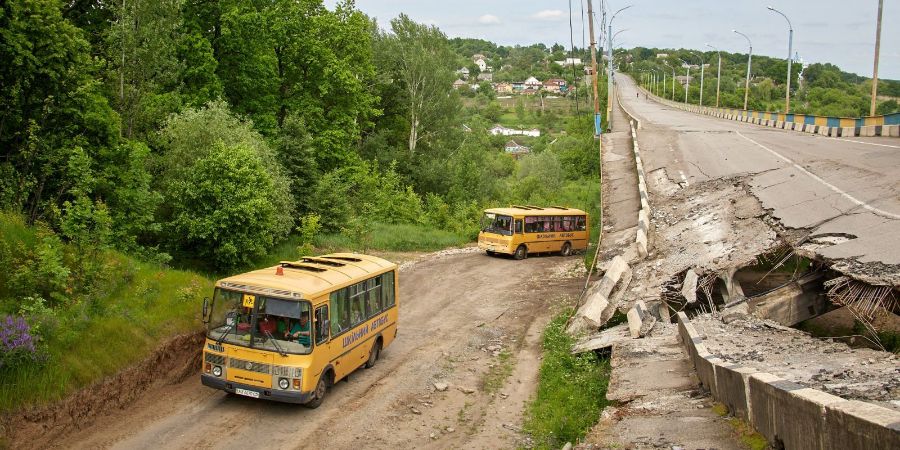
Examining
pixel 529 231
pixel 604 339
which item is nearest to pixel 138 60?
pixel 529 231

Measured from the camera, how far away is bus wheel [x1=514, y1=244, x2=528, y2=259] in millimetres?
31672

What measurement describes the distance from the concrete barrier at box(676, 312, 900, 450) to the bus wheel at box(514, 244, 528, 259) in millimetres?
21673

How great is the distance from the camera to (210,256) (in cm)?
2173

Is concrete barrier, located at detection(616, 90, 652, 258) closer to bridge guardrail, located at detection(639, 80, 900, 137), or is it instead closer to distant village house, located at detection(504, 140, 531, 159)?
bridge guardrail, located at detection(639, 80, 900, 137)

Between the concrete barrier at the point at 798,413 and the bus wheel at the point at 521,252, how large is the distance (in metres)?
21.7

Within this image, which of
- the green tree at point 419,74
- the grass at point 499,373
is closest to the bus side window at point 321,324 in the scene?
the grass at point 499,373

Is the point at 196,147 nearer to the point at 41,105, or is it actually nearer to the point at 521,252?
the point at 41,105

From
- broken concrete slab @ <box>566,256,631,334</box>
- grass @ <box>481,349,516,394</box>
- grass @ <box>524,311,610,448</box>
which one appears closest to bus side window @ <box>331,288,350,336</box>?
grass @ <box>481,349,516,394</box>

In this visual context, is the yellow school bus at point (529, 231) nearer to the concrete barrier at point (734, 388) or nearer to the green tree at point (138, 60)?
the green tree at point (138, 60)

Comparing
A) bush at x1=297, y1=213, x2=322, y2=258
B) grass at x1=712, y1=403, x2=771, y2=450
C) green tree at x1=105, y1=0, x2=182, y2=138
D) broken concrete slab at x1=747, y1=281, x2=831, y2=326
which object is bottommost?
bush at x1=297, y1=213, x2=322, y2=258

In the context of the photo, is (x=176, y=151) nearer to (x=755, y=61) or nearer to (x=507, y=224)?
(x=507, y=224)

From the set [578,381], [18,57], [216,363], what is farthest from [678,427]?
[18,57]

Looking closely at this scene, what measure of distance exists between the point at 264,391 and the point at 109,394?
3.02m

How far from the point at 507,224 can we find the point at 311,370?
1950 cm
